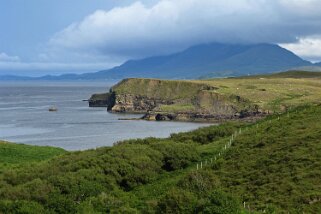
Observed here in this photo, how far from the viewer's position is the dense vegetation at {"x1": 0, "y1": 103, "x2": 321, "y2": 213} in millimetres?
35969

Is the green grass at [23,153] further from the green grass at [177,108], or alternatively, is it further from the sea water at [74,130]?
the green grass at [177,108]

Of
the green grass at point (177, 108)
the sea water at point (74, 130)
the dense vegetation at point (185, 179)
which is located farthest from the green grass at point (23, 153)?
the green grass at point (177, 108)

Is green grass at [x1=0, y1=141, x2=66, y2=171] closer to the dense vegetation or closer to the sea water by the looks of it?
the sea water

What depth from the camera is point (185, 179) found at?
42969 millimetres

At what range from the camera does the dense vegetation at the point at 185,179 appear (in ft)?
118

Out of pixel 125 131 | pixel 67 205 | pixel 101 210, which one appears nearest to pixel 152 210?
pixel 101 210

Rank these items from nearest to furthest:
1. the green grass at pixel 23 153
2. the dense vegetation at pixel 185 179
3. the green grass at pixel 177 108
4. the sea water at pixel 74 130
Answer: the dense vegetation at pixel 185 179 < the green grass at pixel 23 153 < the sea water at pixel 74 130 < the green grass at pixel 177 108

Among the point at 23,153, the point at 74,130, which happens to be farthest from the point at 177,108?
the point at 23,153

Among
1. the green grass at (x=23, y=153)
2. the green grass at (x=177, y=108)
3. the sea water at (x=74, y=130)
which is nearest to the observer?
the green grass at (x=23, y=153)

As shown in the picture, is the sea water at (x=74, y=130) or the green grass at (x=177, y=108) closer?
the sea water at (x=74, y=130)

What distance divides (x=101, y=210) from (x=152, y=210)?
147 inches

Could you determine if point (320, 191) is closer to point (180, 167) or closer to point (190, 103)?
point (180, 167)

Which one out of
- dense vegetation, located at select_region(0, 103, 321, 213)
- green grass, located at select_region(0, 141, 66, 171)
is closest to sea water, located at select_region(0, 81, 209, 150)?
green grass, located at select_region(0, 141, 66, 171)

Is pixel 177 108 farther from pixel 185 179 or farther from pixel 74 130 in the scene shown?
pixel 185 179
